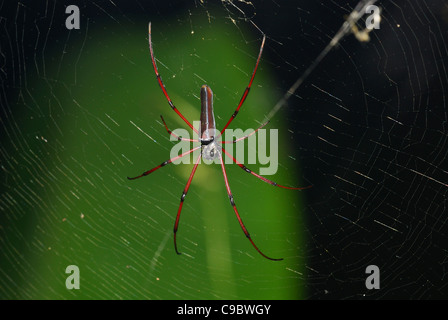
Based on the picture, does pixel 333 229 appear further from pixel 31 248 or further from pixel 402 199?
pixel 31 248

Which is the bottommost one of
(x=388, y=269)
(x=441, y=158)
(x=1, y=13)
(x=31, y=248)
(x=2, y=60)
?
(x=388, y=269)

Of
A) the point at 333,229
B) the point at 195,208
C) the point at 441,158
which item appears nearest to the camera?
the point at 195,208

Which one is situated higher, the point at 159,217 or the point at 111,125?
the point at 111,125

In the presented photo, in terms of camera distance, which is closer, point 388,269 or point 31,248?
point 31,248

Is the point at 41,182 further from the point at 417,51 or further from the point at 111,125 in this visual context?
the point at 417,51

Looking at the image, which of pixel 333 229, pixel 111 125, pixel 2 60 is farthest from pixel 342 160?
pixel 2 60

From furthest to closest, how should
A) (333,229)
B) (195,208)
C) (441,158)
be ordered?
(333,229), (441,158), (195,208)
